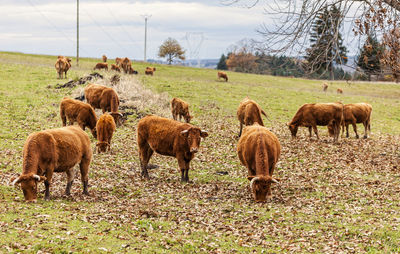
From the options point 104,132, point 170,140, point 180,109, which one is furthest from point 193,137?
point 180,109

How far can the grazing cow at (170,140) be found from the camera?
14052mm

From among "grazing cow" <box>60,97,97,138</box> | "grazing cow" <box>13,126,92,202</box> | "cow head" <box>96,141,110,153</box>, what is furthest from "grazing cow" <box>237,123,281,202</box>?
"grazing cow" <box>60,97,97,138</box>

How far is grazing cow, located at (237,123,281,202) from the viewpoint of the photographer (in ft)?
40.0

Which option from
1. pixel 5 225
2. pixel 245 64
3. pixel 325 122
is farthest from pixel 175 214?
pixel 245 64

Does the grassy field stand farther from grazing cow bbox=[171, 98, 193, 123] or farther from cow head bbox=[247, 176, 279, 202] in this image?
grazing cow bbox=[171, 98, 193, 123]

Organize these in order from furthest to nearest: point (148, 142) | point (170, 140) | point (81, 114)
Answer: point (81, 114) → point (148, 142) → point (170, 140)

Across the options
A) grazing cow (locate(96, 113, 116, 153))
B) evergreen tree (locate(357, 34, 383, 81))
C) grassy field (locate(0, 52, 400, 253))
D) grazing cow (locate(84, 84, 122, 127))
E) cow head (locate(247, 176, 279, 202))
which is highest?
evergreen tree (locate(357, 34, 383, 81))

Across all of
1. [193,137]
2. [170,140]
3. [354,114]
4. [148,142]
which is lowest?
[148,142]

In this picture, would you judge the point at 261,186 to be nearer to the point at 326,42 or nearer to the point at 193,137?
the point at 193,137

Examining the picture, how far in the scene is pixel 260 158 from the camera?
12.6m

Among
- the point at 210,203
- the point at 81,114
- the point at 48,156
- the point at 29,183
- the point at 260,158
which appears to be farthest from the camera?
the point at 81,114

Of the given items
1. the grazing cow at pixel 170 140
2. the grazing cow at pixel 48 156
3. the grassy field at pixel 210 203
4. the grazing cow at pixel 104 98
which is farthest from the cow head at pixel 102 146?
the grazing cow at pixel 104 98

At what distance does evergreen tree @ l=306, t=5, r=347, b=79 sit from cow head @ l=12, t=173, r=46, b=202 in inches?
425

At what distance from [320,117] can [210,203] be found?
42.7 feet
